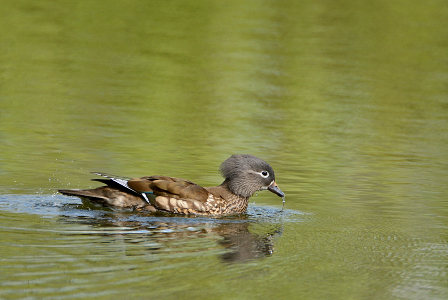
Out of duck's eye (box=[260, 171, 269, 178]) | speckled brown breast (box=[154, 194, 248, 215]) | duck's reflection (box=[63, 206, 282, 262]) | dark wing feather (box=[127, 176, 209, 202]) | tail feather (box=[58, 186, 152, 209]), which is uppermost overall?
duck's eye (box=[260, 171, 269, 178])

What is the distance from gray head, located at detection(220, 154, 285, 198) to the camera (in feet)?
37.5

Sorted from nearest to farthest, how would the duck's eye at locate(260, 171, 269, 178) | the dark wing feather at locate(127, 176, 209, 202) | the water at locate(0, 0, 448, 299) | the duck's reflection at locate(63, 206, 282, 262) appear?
the water at locate(0, 0, 448, 299) → the duck's reflection at locate(63, 206, 282, 262) → the dark wing feather at locate(127, 176, 209, 202) → the duck's eye at locate(260, 171, 269, 178)

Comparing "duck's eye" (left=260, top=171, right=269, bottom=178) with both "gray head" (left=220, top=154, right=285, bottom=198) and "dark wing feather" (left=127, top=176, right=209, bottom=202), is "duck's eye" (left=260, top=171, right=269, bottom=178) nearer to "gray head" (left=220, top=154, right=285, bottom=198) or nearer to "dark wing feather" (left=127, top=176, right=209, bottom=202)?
"gray head" (left=220, top=154, right=285, bottom=198)

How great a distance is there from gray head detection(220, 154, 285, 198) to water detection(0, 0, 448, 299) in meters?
0.28

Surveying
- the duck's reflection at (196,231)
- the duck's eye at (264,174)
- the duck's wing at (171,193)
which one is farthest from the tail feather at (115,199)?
the duck's eye at (264,174)

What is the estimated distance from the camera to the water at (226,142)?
8172 millimetres

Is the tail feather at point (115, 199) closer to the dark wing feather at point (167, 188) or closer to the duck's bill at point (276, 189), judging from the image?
the dark wing feather at point (167, 188)

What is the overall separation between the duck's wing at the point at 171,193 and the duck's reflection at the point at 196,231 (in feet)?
0.91

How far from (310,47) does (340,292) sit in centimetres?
1818

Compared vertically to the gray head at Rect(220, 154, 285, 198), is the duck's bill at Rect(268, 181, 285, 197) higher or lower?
lower

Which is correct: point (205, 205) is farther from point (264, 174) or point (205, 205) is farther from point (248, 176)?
point (264, 174)

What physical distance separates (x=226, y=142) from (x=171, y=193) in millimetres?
4292

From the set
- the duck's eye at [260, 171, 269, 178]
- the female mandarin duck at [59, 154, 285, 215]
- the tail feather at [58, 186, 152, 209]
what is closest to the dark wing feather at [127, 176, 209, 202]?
the female mandarin duck at [59, 154, 285, 215]

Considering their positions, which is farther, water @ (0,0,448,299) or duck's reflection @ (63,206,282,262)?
duck's reflection @ (63,206,282,262)
